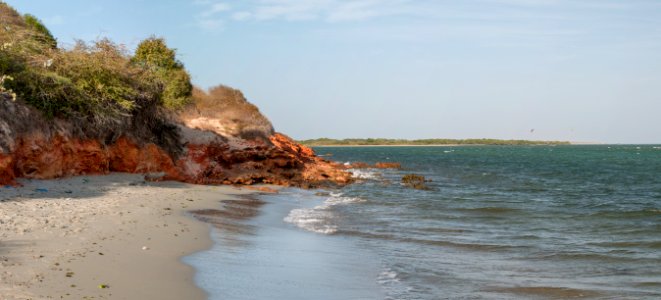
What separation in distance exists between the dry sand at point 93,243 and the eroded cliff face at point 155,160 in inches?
34.5

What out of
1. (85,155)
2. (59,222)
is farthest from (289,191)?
(59,222)

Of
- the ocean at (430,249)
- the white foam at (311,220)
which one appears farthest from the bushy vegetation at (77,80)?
the white foam at (311,220)

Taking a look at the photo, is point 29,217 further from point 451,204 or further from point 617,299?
point 451,204

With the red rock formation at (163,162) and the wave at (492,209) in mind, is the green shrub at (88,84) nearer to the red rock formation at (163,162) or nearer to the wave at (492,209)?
the red rock formation at (163,162)

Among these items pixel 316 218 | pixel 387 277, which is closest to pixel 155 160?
pixel 316 218

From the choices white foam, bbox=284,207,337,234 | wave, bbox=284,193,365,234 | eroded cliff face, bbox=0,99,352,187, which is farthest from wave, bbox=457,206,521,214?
eroded cliff face, bbox=0,99,352,187

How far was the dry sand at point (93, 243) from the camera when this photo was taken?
677 centimetres

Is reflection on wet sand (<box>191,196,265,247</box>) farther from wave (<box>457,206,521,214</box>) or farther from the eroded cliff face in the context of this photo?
wave (<box>457,206,521,214</box>)

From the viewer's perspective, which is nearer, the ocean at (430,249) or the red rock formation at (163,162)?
the ocean at (430,249)

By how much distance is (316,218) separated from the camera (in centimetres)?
1686

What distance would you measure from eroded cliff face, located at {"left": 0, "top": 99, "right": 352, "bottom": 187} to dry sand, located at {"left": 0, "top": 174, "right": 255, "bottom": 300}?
0.88 metres

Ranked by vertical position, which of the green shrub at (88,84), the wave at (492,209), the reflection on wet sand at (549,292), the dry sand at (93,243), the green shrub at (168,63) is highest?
the green shrub at (168,63)

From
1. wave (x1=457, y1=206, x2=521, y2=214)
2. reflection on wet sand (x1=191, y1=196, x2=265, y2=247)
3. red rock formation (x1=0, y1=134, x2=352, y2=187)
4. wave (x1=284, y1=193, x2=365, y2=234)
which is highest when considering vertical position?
red rock formation (x1=0, y1=134, x2=352, y2=187)

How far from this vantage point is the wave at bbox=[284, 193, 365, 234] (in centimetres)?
1488
